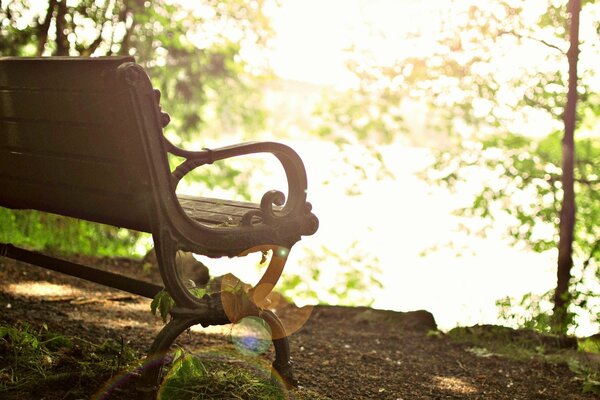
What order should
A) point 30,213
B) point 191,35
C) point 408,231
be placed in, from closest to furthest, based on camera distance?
point 30,213
point 191,35
point 408,231

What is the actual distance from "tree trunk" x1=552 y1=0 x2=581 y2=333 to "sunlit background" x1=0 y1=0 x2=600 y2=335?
193 mm

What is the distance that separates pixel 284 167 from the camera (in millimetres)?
2557

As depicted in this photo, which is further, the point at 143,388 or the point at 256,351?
the point at 256,351

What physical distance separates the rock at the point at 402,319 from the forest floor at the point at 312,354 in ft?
0.04

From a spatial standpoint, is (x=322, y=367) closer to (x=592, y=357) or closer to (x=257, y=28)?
(x=592, y=357)

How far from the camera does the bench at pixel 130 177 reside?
6.95ft

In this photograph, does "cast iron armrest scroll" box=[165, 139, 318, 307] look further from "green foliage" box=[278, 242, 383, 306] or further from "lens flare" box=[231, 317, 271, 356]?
"green foliage" box=[278, 242, 383, 306]

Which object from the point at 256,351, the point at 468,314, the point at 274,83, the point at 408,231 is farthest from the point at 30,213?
the point at 274,83

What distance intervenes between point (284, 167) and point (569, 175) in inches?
105

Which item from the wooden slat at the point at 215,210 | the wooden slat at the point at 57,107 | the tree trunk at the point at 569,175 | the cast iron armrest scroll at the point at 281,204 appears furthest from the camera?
the tree trunk at the point at 569,175

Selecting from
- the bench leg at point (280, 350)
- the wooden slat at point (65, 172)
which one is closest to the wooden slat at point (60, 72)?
the wooden slat at point (65, 172)

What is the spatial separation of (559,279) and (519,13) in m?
1.97

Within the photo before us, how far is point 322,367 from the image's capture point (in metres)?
3.31

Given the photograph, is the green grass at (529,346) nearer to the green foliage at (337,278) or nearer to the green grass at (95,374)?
the green grass at (95,374)
